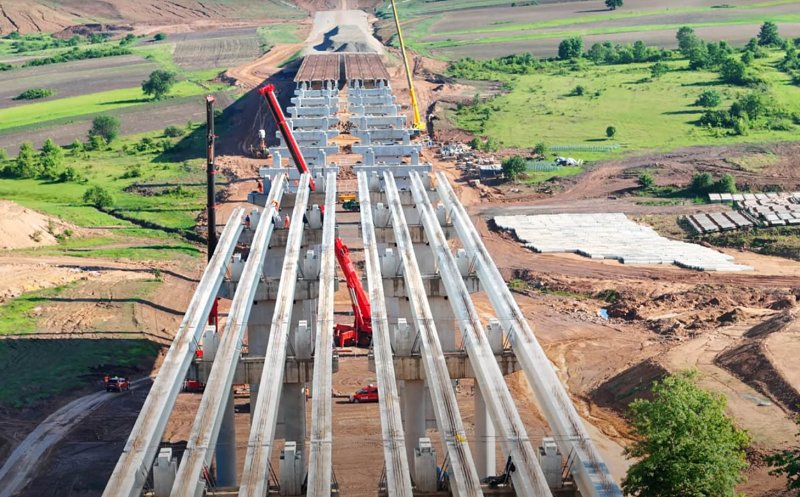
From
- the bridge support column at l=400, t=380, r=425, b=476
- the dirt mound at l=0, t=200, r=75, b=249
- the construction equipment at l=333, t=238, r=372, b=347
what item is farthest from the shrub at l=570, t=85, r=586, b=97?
the bridge support column at l=400, t=380, r=425, b=476

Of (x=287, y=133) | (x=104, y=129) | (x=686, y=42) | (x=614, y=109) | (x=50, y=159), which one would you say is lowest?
(x=614, y=109)

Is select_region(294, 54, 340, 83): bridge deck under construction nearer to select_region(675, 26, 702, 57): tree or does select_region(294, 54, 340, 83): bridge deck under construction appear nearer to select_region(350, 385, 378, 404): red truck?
select_region(675, 26, 702, 57): tree

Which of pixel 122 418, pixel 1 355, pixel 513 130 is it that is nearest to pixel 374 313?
pixel 122 418

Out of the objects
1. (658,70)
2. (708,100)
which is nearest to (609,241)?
(708,100)

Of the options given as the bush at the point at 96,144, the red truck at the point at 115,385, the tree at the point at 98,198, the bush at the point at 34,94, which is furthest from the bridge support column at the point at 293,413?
the bush at the point at 34,94

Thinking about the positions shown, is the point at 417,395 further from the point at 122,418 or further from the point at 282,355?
the point at 122,418

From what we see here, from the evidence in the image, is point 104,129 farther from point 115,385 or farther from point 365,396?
point 365,396
